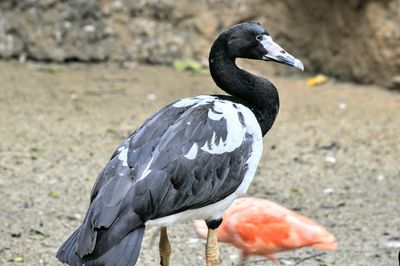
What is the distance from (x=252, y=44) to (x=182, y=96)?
9.22 feet

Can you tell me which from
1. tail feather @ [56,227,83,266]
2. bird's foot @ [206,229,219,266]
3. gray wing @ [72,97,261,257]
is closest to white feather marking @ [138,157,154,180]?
gray wing @ [72,97,261,257]

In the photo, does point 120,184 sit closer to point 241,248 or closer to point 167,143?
point 167,143

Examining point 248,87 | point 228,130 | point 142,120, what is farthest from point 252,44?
point 142,120

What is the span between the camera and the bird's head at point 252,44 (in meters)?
4.07

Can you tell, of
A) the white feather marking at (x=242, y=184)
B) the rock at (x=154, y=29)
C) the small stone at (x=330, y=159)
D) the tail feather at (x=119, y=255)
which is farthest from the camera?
the rock at (x=154, y=29)

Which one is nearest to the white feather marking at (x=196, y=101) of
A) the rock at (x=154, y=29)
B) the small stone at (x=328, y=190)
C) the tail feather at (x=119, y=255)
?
the tail feather at (x=119, y=255)

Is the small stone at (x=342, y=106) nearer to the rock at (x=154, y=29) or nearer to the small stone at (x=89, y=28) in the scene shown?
the rock at (x=154, y=29)

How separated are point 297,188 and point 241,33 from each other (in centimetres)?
164

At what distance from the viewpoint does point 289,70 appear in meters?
7.75

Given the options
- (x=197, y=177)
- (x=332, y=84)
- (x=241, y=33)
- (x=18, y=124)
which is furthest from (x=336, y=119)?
(x=197, y=177)

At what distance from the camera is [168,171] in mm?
3615

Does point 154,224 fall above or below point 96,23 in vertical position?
above

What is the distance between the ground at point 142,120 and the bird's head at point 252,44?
1.04 metres

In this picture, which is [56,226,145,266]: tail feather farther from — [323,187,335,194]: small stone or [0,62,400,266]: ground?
[323,187,335,194]: small stone
